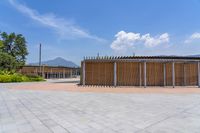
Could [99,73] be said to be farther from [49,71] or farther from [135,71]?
[49,71]

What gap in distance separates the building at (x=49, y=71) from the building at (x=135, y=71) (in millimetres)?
25253

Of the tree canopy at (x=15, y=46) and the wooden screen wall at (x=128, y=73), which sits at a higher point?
the tree canopy at (x=15, y=46)

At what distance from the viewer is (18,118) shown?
598cm

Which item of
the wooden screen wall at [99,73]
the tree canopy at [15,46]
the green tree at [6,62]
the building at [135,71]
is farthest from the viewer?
the tree canopy at [15,46]

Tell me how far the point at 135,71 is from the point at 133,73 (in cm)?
27

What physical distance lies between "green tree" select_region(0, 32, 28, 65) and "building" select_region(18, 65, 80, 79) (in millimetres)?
2444

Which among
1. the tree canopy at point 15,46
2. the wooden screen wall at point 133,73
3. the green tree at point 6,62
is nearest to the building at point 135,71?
the wooden screen wall at point 133,73

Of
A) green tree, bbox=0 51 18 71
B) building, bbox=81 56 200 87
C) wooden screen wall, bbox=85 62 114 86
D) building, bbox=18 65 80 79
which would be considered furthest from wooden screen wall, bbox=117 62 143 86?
building, bbox=18 65 80 79

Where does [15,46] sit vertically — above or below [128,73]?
above

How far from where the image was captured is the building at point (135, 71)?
18.6 m

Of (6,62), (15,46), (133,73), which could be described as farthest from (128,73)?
(15,46)

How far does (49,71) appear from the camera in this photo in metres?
44.5

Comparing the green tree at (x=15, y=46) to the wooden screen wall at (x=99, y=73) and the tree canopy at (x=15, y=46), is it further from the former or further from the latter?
the wooden screen wall at (x=99, y=73)

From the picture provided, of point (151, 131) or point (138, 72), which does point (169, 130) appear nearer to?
point (151, 131)
